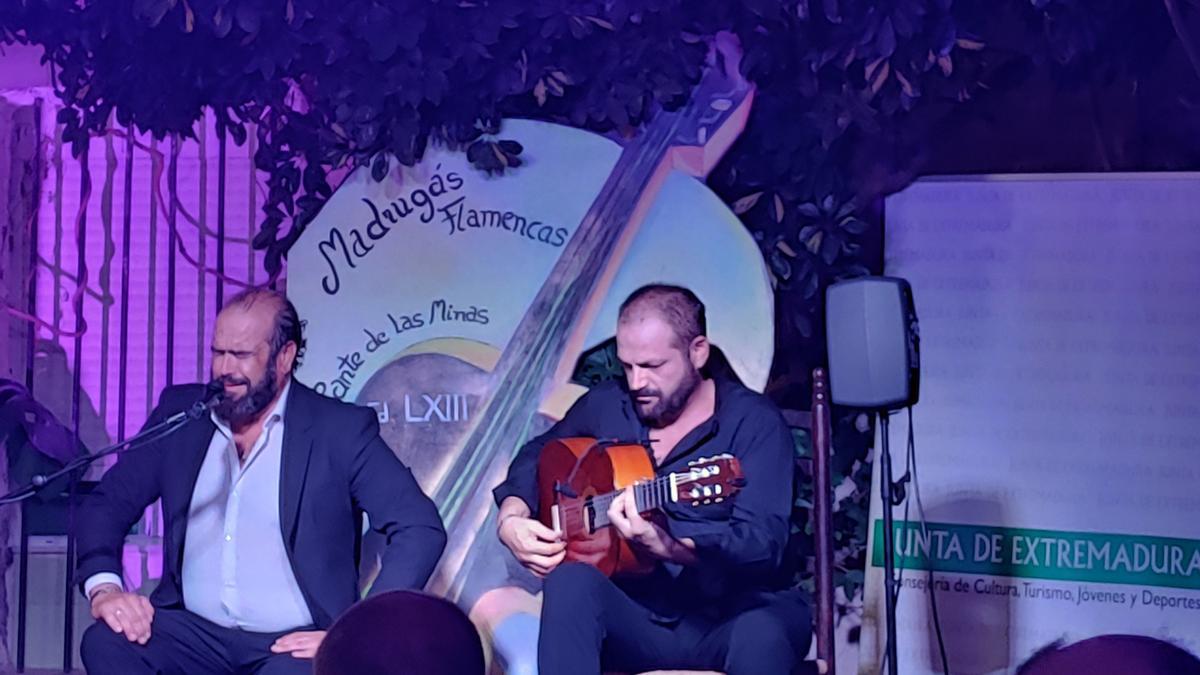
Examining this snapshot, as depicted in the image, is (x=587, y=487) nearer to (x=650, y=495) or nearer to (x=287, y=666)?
(x=650, y=495)

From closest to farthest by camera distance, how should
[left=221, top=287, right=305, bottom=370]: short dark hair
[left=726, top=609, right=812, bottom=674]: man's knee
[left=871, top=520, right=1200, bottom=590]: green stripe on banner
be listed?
1. [left=726, top=609, right=812, bottom=674]: man's knee
2. [left=871, top=520, right=1200, bottom=590]: green stripe on banner
3. [left=221, top=287, right=305, bottom=370]: short dark hair

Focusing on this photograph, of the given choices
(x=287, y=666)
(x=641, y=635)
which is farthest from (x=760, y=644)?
(x=287, y=666)

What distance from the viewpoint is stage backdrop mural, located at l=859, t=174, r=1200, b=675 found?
146 inches

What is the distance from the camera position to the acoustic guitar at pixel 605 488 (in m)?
3.35

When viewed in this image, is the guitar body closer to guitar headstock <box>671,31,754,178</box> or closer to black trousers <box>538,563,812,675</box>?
black trousers <box>538,563,812,675</box>

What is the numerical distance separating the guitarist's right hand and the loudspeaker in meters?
0.83

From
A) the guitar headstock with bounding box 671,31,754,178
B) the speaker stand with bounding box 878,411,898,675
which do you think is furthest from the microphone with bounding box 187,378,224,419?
the speaker stand with bounding box 878,411,898,675

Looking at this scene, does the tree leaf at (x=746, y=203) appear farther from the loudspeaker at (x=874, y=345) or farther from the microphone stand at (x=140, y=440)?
the microphone stand at (x=140, y=440)

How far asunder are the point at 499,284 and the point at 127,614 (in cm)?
141

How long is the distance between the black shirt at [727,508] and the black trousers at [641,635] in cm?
9

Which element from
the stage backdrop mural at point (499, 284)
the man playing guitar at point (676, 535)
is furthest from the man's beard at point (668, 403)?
the stage backdrop mural at point (499, 284)

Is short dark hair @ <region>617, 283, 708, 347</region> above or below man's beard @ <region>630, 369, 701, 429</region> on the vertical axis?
above

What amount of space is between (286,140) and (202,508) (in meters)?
1.23

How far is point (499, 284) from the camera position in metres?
Answer: 4.31
